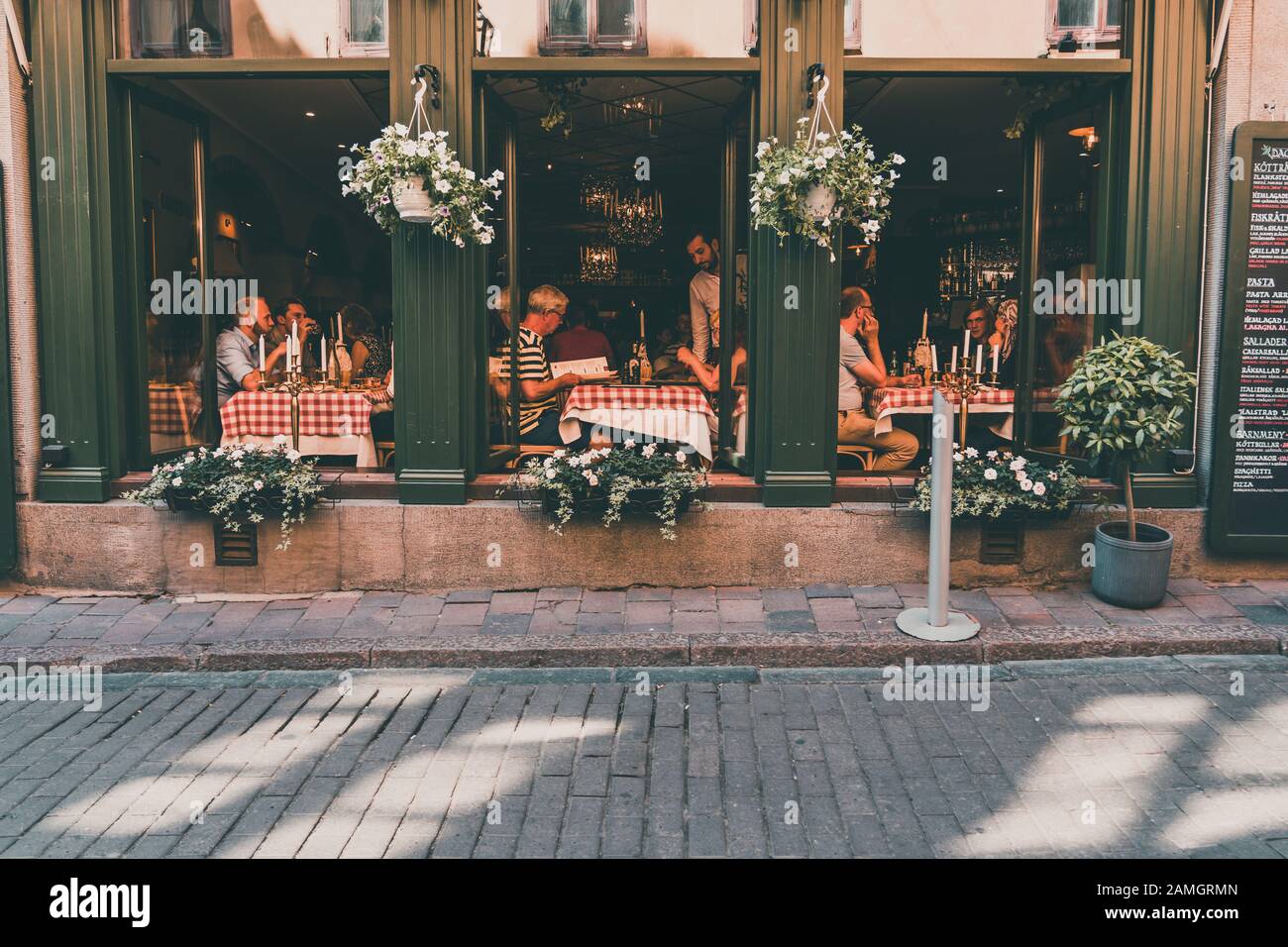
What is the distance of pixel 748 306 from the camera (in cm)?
698

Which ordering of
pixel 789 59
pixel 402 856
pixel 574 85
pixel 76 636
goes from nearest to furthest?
pixel 402 856, pixel 76 636, pixel 789 59, pixel 574 85

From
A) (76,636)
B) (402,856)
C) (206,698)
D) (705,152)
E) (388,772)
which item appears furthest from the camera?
(705,152)

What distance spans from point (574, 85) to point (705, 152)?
295 centimetres

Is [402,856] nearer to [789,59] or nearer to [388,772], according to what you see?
[388,772]

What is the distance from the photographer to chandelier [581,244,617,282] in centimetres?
1152

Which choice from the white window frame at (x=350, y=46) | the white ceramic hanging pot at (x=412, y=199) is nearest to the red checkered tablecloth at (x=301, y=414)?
the white ceramic hanging pot at (x=412, y=199)

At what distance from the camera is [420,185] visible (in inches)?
243

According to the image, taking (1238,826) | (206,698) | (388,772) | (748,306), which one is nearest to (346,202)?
(748,306)

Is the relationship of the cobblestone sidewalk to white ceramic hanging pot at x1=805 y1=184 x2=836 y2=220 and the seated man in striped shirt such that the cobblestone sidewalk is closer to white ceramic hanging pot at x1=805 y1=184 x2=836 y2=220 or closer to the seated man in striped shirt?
the seated man in striped shirt

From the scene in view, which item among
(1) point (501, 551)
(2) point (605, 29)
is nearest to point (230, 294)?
(1) point (501, 551)

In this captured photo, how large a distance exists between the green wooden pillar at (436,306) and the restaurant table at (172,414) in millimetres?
1890

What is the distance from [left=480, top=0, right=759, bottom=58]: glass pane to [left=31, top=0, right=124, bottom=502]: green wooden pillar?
2642 mm

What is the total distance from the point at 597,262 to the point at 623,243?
1294mm

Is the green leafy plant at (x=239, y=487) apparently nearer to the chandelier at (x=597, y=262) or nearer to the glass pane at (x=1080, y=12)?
the chandelier at (x=597, y=262)
